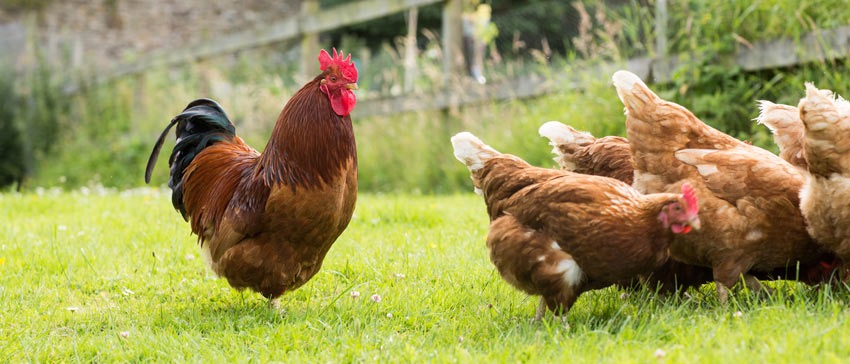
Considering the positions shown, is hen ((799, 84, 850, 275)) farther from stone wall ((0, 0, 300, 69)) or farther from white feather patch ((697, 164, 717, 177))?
stone wall ((0, 0, 300, 69))

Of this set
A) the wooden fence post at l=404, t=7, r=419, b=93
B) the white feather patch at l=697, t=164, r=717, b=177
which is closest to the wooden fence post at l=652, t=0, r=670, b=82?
the wooden fence post at l=404, t=7, r=419, b=93

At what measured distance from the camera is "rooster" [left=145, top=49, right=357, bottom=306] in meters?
3.73

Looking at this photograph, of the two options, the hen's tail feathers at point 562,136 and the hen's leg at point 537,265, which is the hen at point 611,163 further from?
the hen's leg at point 537,265

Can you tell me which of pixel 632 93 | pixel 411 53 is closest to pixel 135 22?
pixel 411 53

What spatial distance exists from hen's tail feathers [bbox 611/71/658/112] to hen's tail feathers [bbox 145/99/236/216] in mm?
2294

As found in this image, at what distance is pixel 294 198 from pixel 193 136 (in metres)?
1.18

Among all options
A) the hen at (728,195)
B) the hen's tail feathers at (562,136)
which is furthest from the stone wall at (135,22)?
the hen at (728,195)

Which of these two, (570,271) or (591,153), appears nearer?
(570,271)

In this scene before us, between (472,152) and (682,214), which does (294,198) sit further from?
(682,214)

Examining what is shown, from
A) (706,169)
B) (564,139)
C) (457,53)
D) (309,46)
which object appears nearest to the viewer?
A: (706,169)

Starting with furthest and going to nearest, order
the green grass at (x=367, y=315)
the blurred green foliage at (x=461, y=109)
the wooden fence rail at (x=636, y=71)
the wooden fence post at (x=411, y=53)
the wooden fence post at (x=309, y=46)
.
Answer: the wooden fence post at (x=309, y=46) → the wooden fence post at (x=411, y=53) → the blurred green foliage at (x=461, y=109) → the wooden fence rail at (x=636, y=71) → the green grass at (x=367, y=315)

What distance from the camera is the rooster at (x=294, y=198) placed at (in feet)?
12.2

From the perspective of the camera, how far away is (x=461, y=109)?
9.55 metres

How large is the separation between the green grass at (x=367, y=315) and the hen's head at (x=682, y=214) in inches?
14.5
